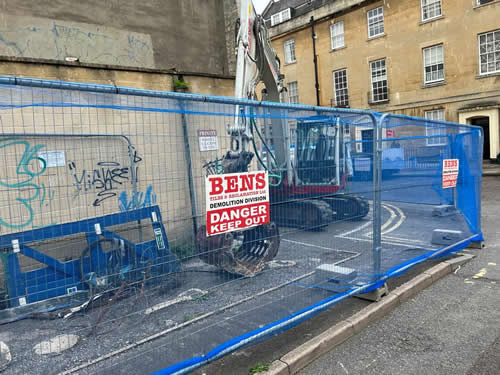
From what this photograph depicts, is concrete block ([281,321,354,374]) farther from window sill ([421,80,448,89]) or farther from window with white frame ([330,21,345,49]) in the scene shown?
window with white frame ([330,21,345,49])

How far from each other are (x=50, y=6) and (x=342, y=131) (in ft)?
19.2

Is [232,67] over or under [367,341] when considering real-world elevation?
over

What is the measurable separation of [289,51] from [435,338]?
27.6 meters

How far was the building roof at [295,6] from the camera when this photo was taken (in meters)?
27.8

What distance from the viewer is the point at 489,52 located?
65.2 ft

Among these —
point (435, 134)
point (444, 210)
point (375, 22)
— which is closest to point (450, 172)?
point (444, 210)

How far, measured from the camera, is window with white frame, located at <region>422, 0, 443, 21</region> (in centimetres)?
2125

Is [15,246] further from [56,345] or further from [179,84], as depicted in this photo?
[179,84]

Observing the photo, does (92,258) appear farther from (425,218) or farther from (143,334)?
(425,218)

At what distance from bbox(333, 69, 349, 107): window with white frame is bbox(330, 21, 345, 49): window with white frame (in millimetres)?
1703

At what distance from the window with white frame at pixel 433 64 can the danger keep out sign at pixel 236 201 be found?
21970 mm

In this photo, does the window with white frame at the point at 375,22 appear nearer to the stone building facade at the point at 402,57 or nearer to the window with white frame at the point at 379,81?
the stone building facade at the point at 402,57

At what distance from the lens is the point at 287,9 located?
96.6 feet

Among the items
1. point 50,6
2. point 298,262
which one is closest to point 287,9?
point 50,6
